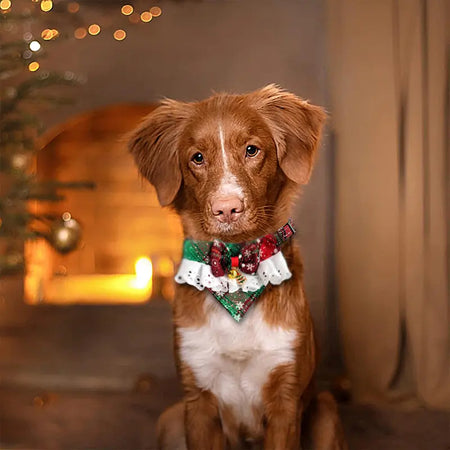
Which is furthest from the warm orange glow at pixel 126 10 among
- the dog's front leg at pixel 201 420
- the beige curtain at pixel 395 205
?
the dog's front leg at pixel 201 420

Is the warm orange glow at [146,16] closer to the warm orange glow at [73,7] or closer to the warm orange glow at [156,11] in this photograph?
the warm orange glow at [156,11]

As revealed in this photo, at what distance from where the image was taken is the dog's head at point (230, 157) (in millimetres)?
1358

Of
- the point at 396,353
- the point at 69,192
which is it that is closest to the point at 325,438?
the point at 396,353

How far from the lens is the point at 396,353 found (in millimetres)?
2438

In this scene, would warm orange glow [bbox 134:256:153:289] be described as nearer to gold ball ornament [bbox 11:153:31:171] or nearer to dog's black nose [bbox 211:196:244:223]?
gold ball ornament [bbox 11:153:31:171]

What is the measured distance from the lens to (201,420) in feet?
4.86

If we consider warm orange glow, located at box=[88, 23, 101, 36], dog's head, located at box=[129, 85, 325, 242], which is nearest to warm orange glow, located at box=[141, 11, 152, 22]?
warm orange glow, located at box=[88, 23, 101, 36]

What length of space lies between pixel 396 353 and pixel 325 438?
95 centimetres

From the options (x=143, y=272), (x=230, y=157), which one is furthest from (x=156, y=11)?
(x=230, y=157)

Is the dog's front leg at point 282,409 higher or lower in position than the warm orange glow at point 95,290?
higher

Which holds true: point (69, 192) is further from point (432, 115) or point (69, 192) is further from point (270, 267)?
point (270, 267)

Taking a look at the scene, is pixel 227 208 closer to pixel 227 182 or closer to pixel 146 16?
pixel 227 182

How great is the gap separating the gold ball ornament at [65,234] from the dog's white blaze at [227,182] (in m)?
1.42

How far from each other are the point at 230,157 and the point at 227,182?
69 mm
